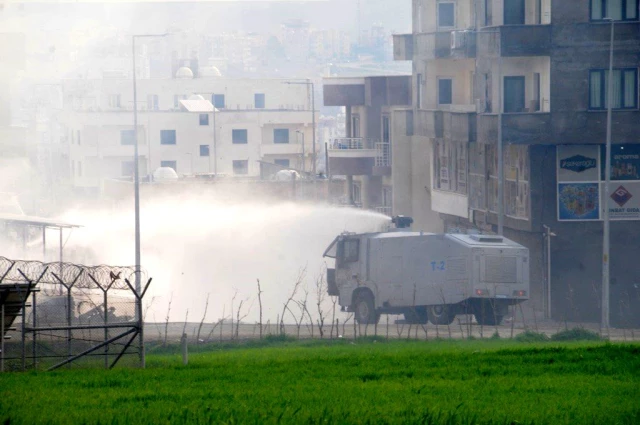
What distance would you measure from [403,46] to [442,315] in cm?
2201

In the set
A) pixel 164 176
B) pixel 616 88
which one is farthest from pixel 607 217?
pixel 164 176

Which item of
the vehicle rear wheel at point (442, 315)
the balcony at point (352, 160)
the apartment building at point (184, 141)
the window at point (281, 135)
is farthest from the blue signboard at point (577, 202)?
the window at point (281, 135)

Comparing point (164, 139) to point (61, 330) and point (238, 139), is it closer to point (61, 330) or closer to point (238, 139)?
point (238, 139)

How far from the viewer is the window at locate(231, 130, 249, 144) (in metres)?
101

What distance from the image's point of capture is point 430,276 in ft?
122

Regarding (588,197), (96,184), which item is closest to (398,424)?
(588,197)

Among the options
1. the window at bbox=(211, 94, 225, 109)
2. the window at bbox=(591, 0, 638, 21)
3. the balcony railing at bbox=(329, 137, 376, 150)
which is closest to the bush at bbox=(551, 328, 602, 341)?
the window at bbox=(591, 0, 638, 21)

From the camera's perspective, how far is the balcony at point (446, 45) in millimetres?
48844

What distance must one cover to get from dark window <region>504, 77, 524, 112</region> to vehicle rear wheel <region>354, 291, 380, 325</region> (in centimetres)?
1001

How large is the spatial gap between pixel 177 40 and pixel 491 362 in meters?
158

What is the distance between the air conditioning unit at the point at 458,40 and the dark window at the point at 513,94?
471 centimetres

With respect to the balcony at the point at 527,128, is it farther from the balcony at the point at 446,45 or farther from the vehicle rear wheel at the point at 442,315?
the vehicle rear wheel at the point at 442,315

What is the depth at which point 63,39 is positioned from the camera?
128 meters

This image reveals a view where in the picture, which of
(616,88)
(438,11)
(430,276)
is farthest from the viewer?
(438,11)
